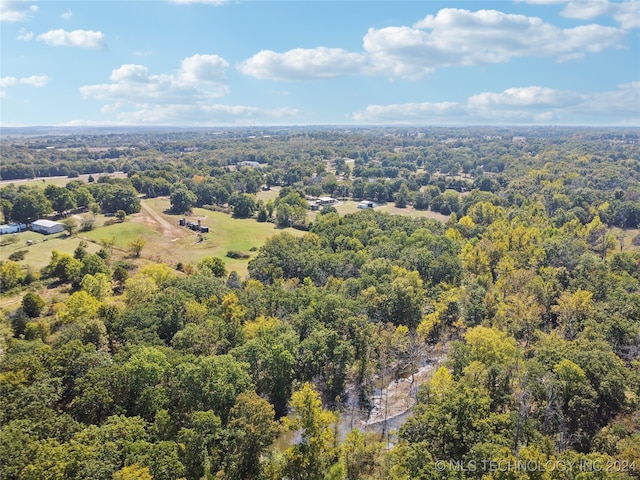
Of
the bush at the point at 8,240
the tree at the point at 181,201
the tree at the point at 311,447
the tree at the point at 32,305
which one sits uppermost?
the tree at the point at 181,201

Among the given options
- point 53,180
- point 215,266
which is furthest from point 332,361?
point 53,180

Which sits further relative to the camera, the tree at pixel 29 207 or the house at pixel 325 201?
the house at pixel 325 201

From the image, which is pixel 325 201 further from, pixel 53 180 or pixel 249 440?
pixel 249 440

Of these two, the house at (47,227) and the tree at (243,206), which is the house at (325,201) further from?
the house at (47,227)

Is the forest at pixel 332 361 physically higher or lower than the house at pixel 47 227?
lower

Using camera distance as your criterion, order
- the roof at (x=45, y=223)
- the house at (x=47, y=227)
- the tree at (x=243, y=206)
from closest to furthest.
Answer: the house at (x=47, y=227) < the roof at (x=45, y=223) < the tree at (x=243, y=206)

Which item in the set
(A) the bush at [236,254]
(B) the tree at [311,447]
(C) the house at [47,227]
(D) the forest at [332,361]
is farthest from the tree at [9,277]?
(B) the tree at [311,447]

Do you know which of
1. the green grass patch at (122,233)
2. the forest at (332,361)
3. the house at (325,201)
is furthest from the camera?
the house at (325,201)
